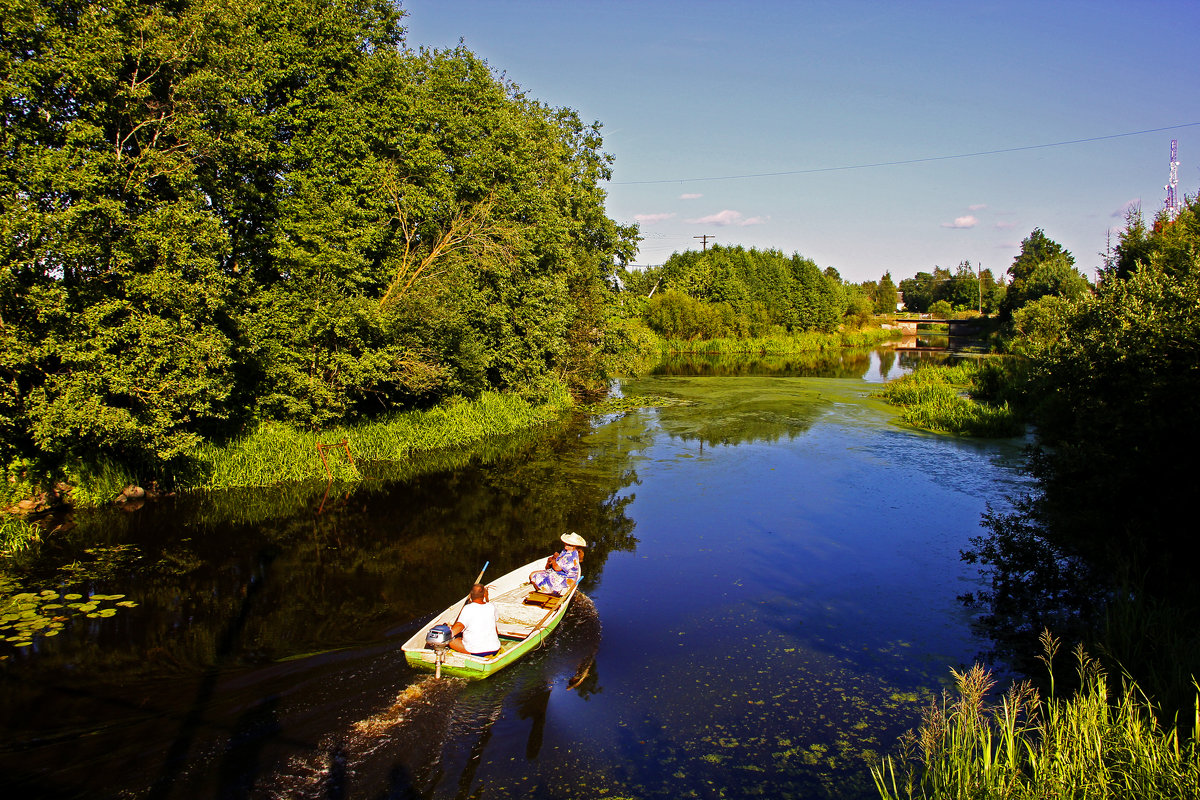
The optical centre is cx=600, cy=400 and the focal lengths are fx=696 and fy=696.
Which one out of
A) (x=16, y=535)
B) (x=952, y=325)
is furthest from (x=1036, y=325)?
(x=952, y=325)

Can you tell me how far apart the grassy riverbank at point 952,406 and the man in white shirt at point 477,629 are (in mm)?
21603

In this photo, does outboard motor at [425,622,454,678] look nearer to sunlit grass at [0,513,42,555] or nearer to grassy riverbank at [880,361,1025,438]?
sunlit grass at [0,513,42,555]

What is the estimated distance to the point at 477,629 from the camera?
8492 millimetres

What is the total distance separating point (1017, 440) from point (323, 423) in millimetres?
22446

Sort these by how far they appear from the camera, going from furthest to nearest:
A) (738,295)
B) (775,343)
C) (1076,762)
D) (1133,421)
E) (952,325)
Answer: (952,325), (738,295), (775,343), (1133,421), (1076,762)

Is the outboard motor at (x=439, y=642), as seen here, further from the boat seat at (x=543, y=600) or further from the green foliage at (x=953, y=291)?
the green foliage at (x=953, y=291)

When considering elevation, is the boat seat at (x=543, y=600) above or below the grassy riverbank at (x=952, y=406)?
below

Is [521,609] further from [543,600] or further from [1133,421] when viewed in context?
[1133,421]

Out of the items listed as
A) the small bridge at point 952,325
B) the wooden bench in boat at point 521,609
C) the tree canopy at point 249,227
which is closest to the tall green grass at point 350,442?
the tree canopy at point 249,227

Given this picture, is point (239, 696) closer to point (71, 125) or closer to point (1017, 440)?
point (71, 125)

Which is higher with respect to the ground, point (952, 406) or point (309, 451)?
point (309, 451)

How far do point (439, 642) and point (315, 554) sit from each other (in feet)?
18.8

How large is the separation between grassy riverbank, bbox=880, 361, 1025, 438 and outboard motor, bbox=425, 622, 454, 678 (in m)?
22.1

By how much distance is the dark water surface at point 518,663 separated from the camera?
6.84m
